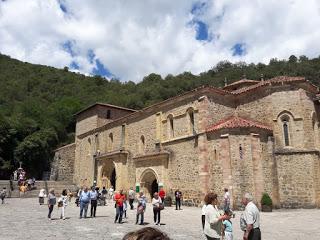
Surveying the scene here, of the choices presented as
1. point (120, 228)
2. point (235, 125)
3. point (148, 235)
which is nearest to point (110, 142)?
point (235, 125)

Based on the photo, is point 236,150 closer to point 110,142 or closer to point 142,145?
point 142,145

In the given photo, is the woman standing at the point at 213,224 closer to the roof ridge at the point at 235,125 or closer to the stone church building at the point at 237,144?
the stone church building at the point at 237,144

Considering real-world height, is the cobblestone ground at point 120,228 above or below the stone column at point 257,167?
below

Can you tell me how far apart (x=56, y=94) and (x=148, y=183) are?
52.4 m

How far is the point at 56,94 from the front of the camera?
71562 millimetres

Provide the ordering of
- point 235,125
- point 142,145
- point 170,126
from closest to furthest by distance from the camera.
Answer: point 235,125 → point 170,126 → point 142,145

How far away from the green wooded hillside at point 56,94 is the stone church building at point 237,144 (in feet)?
78.7

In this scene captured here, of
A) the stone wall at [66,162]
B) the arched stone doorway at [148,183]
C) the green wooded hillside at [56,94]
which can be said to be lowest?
the arched stone doorway at [148,183]

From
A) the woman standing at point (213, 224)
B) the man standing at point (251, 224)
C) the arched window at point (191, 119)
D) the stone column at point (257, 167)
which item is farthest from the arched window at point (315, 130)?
the woman standing at point (213, 224)

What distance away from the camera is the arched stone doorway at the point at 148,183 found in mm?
25250

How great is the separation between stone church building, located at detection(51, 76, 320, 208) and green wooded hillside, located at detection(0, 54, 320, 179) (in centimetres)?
2399

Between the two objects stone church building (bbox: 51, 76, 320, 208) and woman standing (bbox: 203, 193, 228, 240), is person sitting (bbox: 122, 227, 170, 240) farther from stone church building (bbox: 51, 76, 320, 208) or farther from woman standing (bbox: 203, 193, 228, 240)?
stone church building (bbox: 51, 76, 320, 208)

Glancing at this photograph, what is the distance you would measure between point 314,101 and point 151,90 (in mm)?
45542

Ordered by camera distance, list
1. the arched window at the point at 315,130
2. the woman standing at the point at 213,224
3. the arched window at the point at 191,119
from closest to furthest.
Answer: the woman standing at the point at 213,224 < the arched window at the point at 315,130 < the arched window at the point at 191,119
